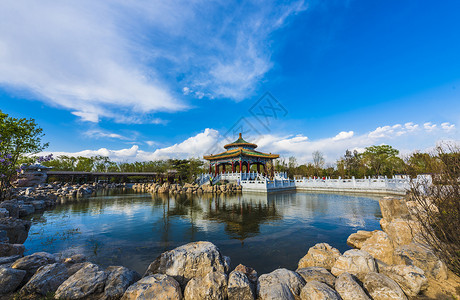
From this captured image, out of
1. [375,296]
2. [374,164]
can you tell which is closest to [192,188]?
[375,296]

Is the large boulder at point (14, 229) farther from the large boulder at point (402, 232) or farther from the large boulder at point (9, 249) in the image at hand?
the large boulder at point (402, 232)

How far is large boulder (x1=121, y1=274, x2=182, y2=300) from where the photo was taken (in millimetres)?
2705

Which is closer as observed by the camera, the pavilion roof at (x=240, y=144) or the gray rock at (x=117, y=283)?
the gray rock at (x=117, y=283)

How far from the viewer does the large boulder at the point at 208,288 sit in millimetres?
2734

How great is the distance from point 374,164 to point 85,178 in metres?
63.2

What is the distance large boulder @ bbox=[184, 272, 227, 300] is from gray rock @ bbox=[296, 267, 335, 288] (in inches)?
62.1

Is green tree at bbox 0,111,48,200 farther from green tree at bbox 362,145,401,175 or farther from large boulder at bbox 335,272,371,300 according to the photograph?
green tree at bbox 362,145,401,175

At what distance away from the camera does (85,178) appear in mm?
43219

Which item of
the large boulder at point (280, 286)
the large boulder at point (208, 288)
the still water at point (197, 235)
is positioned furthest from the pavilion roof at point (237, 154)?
the large boulder at point (208, 288)

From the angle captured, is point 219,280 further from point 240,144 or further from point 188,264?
point 240,144

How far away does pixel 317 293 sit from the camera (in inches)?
107

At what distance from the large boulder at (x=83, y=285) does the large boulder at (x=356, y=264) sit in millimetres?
4222

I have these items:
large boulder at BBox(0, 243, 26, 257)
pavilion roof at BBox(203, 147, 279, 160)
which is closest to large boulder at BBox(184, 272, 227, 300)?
large boulder at BBox(0, 243, 26, 257)

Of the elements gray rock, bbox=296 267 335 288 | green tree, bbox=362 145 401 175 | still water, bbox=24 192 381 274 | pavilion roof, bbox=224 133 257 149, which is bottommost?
still water, bbox=24 192 381 274
